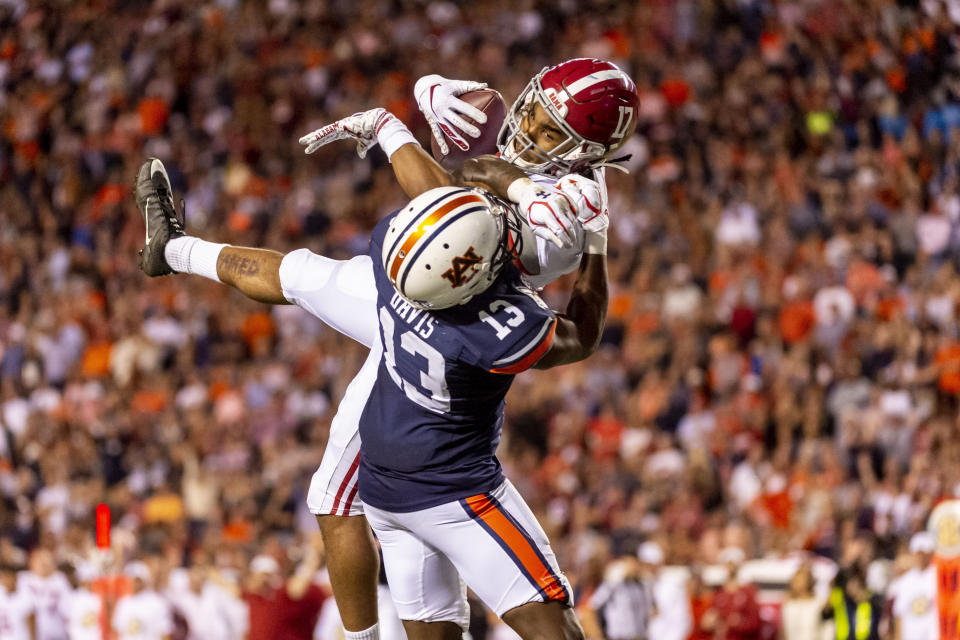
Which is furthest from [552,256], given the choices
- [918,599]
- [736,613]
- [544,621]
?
[736,613]

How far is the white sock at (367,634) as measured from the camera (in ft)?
16.1

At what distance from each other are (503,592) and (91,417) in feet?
29.1

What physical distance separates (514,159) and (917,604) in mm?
5027

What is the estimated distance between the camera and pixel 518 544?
4242 mm

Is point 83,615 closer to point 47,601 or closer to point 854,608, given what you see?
point 47,601

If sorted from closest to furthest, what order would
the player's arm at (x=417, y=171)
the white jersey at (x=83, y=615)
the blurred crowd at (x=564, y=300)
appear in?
1. the player's arm at (x=417, y=171)
2. the white jersey at (x=83, y=615)
3. the blurred crowd at (x=564, y=300)

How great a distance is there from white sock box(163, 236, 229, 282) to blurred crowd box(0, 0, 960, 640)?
4.80m

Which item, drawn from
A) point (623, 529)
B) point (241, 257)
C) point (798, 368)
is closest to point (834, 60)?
point (798, 368)

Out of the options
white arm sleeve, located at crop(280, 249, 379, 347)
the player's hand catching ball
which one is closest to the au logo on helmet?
white arm sleeve, located at crop(280, 249, 379, 347)

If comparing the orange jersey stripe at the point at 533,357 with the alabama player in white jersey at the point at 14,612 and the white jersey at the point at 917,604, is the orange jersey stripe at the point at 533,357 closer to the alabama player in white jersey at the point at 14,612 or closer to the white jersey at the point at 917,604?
the white jersey at the point at 917,604

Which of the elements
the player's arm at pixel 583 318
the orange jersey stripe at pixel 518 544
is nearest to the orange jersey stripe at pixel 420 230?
the player's arm at pixel 583 318

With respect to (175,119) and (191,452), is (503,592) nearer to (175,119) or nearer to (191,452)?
(191,452)

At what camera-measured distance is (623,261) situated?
40.9 feet

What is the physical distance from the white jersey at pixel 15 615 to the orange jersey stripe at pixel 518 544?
6.68 meters
